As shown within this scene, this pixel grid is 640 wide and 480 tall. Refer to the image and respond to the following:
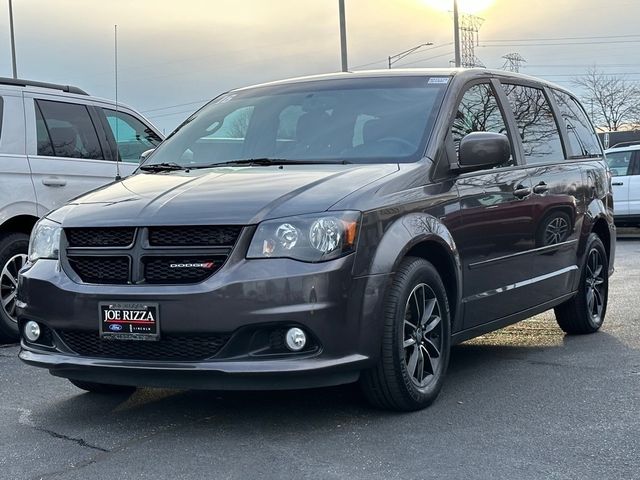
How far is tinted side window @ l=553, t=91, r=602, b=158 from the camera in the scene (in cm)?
699

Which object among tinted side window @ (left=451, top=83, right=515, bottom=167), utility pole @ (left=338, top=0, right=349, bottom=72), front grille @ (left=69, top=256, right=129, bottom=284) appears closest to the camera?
front grille @ (left=69, top=256, right=129, bottom=284)

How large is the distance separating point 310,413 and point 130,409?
3.26 ft

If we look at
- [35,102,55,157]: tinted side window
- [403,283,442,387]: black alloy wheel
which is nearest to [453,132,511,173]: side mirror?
[403,283,442,387]: black alloy wheel

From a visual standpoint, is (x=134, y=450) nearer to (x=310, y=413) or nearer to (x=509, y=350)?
(x=310, y=413)

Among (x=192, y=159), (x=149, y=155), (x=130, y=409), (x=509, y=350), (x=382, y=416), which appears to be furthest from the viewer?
(x=509, y=350)

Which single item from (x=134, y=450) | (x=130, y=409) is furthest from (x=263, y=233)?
(x=130, y=409)

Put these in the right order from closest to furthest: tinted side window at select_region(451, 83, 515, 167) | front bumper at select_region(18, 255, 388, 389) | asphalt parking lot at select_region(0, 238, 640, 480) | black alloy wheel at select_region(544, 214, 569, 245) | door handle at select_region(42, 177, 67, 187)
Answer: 1. asphalt parking lot at select_region(0, 238, 640, 480)
2. front bumper at select_region(18, 255, 388, 389)
3. tinted side window at select_region(451, 83, 515, 167)
4. black alloy wheel at select_region(544, 214, 569, 245)
5. door handle at select_region(42, 177, 67, 187)

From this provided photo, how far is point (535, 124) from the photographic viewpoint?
639cm

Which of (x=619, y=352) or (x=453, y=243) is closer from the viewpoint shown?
(x=453, y=243)

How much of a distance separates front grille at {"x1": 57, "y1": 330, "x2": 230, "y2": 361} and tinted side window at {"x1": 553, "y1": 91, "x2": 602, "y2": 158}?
147 inches

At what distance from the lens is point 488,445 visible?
159 inches

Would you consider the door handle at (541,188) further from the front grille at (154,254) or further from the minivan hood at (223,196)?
the front grille at (154,254)

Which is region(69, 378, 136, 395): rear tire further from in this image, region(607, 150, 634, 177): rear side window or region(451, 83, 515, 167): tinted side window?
region(607, 150, 634, 177): rear side window

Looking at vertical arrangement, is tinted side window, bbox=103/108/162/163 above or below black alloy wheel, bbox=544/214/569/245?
above
